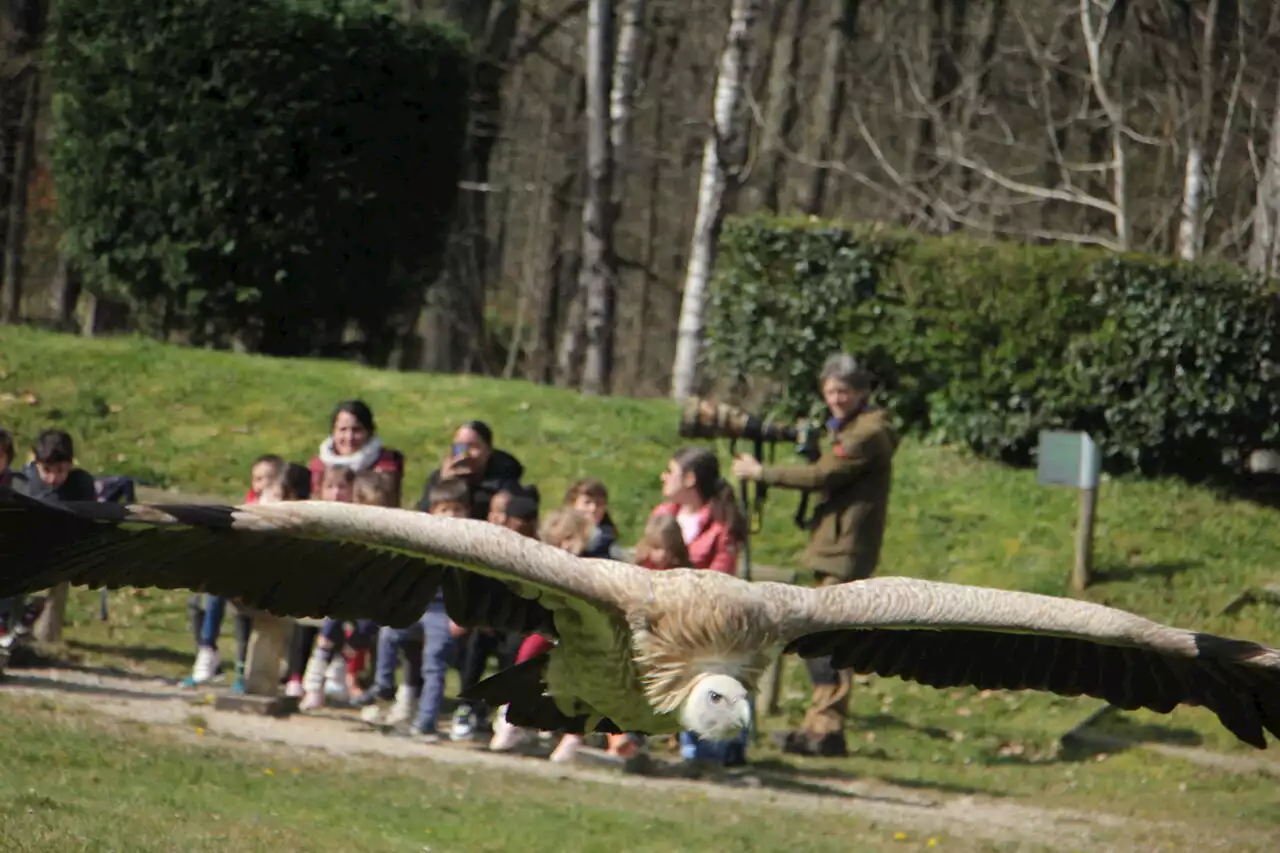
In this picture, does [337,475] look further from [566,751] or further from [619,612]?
[619,612]

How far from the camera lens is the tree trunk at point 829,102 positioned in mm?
22359

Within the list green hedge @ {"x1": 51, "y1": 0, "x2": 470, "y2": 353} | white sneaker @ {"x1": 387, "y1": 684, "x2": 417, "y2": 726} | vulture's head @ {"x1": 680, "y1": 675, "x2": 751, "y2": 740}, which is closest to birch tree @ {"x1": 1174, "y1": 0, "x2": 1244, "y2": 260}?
green hedge @ {"x1": 51, "y1": 0, "x2": 470, "y2": 353}

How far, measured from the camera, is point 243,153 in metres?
15.4

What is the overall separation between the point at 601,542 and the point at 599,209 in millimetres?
8232

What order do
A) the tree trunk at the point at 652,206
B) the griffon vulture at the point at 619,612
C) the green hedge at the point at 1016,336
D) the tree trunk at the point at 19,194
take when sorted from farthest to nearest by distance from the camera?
1. the tree trunk at the point at 652,206
2. the tree trunk at the point at 19,194
3. the green hedge at the point at 1016,336
4. the griffon vulture at the point at 619,612

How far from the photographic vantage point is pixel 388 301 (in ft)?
53.9

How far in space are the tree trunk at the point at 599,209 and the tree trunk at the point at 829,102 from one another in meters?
4.69

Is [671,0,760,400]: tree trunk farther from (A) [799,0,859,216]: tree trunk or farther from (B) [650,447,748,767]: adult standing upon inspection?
(B) [650,447,748,767]: adult standing

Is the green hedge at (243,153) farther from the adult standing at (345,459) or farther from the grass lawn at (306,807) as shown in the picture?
the grass lawn at (306,807)

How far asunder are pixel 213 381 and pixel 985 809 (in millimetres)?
7761

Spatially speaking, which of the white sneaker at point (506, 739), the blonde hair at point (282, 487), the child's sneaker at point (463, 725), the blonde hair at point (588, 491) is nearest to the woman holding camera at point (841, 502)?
the blonde hair at point (588, 491)

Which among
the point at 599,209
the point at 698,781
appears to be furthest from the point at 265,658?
the point at 599,209

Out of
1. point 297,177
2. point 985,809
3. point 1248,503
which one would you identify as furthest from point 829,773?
point 297,177

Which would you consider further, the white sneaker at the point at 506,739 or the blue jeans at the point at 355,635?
the blue jeans at the point at 355,635
